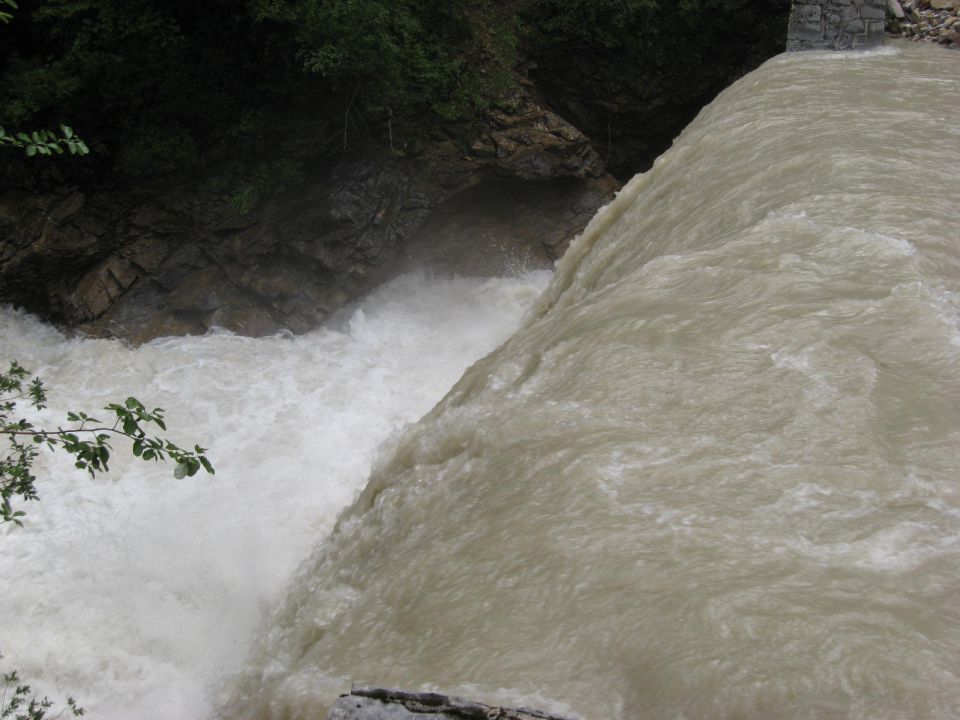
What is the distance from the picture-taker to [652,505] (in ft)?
9.04

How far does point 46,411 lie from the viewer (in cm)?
737

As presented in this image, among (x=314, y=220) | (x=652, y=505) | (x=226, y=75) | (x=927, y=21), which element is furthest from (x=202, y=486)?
(x=927, y=21)

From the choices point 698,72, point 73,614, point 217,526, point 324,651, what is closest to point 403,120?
point 698,72

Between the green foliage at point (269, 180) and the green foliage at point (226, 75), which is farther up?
the green foliage at point (226, 75)

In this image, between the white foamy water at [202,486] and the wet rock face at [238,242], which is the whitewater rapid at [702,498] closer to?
the white foamy water at [202,486]

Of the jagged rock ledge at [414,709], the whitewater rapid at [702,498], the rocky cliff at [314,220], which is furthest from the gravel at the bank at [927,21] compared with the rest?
the jagged rock ledge at [414,709]

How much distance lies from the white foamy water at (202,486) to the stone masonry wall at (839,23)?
395 cm

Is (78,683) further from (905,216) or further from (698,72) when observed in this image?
(698,72)

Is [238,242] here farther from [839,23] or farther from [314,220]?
[839,23]

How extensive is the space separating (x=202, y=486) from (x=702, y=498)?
5.06 m

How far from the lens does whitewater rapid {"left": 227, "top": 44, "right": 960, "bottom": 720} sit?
2.21m

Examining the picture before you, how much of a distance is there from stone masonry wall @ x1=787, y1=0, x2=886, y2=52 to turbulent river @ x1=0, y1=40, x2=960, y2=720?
5.64ft

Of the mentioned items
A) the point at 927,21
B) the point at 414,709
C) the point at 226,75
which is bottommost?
the point at 414,709

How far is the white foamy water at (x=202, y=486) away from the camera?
5.24 meters
